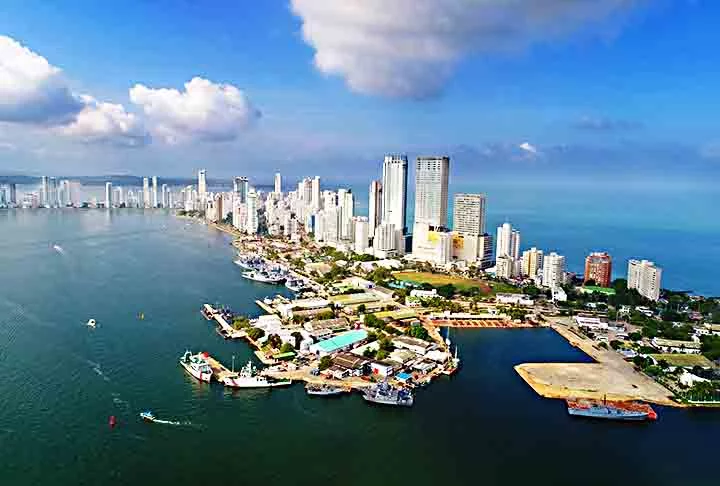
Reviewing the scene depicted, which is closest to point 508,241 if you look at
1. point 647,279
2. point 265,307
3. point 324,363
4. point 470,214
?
point 470,214

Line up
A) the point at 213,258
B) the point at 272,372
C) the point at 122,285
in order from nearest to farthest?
the point at 272,372, the point at 122,285, the point at 213,258

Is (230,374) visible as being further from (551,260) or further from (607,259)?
(607,259)

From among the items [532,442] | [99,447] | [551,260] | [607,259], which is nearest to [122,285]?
[99,447]

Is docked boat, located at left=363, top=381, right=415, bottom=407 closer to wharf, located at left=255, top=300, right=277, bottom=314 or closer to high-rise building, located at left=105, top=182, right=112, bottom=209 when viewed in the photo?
wharf, located at left=255, top=300, right=277, bottom=314

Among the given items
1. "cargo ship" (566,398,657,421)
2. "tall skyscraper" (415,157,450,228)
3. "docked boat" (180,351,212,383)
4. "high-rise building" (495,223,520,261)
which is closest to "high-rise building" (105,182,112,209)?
"tall skyscraper" (415,157,450,228)

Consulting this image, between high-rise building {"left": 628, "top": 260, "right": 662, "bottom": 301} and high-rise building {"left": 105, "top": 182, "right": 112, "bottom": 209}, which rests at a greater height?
high-rise building {"left": 105, "top": 182, "right": 112, "bottom": 209}

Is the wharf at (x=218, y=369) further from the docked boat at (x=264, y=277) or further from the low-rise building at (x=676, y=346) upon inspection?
the low-rise building at (x=676, y=346)
